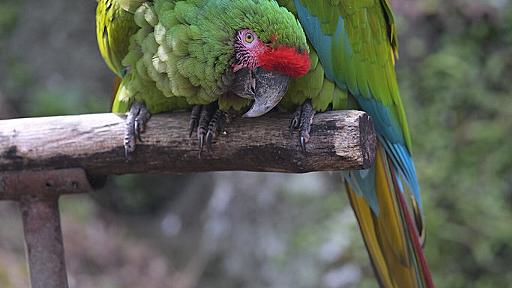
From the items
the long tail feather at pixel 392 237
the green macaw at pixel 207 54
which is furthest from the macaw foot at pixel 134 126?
the long tail feather at pixel 392 237

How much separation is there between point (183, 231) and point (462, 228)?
1.20 metres

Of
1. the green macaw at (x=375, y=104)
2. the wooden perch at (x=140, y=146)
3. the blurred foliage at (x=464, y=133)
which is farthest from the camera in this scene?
the blurred foliage at (x=464, y=133)

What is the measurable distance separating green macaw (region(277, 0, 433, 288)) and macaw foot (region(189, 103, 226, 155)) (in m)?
0.13

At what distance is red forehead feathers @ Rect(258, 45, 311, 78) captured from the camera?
1134 mm

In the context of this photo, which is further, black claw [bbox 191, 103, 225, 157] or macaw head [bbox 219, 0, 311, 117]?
black claw [bbox 191, 103, 225, 157]

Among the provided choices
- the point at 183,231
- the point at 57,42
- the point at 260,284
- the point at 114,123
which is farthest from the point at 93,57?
the point at 114,123

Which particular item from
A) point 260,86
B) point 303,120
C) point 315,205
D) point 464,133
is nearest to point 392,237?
point 303,120

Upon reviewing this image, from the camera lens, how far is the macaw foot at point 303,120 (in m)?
1.19

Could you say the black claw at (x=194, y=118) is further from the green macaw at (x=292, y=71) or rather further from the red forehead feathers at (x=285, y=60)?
the red forehead feathers at (x=285, y=60)

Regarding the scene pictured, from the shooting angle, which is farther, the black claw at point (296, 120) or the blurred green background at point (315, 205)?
the blurred green background at point (315, 205)

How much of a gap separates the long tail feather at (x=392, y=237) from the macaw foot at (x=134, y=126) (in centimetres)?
50

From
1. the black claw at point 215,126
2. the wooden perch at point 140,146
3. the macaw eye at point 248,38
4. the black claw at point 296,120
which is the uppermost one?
the macaw eye at point 248,38

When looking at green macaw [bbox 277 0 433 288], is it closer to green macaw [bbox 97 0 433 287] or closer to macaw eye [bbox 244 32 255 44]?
green macaw [bbox 97 0 433 287]

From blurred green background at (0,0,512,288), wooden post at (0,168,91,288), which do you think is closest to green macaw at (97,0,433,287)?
wooden post at (0,168,91,288)
